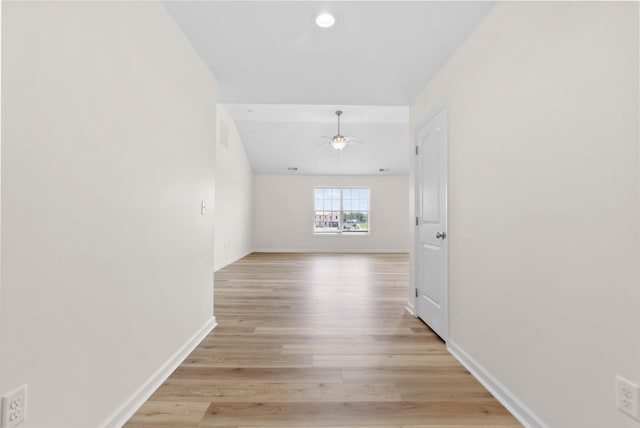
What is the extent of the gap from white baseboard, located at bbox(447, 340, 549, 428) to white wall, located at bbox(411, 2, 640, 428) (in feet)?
0.11

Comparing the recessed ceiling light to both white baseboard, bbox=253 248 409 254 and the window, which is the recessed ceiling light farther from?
white baseboard, bbox=253 248 409 254

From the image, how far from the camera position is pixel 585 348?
1244mm

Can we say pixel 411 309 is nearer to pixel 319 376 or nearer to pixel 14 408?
pixel 319 376

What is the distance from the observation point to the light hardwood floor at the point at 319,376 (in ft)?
5.20

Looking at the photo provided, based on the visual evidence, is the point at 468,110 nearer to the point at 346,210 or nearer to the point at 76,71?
the point at 76,71

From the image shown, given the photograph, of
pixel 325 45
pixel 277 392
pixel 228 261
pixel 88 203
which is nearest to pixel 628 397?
pixel 277 392

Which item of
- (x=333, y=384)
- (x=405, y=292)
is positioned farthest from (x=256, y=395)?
(x=405, y=292)

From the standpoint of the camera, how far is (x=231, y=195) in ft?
23.1

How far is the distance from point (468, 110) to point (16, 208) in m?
2.54

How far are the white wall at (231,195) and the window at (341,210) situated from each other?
2292 mm

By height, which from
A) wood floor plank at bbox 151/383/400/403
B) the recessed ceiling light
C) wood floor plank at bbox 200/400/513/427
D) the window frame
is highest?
the recessed ceiling light

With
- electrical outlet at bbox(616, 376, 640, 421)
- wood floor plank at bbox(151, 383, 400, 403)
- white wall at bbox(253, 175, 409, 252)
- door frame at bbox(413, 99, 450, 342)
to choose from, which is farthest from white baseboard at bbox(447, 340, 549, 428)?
white wall at bbox(253, 175, 409, 252)

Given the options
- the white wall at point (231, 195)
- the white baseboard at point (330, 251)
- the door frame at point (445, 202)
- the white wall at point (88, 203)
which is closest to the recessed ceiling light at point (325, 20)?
the white wall at point (88, 203)

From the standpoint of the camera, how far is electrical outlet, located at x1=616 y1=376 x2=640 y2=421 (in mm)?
1055
